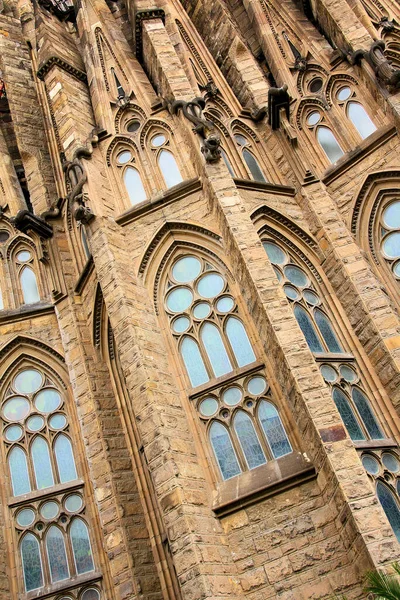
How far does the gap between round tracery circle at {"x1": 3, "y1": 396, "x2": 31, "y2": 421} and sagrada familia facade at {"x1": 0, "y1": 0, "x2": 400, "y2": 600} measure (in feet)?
0.11

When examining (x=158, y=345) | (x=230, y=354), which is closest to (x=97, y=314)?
(x=158, y=345)

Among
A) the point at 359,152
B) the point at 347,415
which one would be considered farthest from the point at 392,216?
the point at 347,415

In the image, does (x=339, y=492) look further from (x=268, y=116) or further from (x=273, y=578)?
(x=268, y=116)


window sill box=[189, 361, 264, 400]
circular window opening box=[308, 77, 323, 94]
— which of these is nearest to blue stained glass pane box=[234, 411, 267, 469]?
window sill box=[189, 361, 264, 400]

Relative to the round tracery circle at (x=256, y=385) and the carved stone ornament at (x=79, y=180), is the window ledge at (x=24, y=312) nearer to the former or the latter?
the carved stone ornament at (x=79, y=180)

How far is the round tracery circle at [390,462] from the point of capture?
862cm

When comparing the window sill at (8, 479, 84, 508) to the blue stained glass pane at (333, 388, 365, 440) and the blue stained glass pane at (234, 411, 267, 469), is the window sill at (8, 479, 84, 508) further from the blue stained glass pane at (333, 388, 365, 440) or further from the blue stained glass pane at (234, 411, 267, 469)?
the blue stained glass pane at (333, 388, 365, 440)

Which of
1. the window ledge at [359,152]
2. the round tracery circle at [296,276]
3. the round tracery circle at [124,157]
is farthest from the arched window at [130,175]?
the window ledge at [359,152]

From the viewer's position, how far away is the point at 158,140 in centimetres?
1264

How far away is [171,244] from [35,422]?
349cm

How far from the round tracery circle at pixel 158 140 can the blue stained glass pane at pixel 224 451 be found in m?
5.37

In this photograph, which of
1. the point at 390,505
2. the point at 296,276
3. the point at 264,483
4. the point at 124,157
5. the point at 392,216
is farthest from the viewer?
the point at 124,157

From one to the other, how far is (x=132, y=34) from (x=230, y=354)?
8.42 metres

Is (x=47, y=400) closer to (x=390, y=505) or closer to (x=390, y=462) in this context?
(x=390, y=462)
